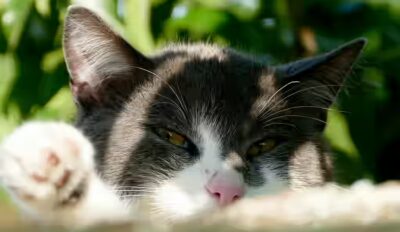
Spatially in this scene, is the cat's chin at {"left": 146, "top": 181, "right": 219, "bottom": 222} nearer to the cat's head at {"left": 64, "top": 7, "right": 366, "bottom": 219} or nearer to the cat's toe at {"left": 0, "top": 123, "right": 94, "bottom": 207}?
the cat's head at {"left": 64, "top": 7, "right": 366, "bottom": 219}

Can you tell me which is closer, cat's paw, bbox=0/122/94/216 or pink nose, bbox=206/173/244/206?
cat's paw, bbox=0/122/94/216

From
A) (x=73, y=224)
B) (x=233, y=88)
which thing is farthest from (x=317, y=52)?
(x=73, y=224)

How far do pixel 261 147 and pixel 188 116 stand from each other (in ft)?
0.53

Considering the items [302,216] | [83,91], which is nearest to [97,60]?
[83,91]

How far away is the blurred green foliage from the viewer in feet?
7.07

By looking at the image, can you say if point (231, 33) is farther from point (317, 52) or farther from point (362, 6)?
point (362, 6)

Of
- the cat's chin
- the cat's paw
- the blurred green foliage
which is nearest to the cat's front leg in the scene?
the cat's paw

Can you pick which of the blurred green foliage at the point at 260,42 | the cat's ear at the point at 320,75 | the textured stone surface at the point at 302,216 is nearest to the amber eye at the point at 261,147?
the cat's ear at the point at 320,75

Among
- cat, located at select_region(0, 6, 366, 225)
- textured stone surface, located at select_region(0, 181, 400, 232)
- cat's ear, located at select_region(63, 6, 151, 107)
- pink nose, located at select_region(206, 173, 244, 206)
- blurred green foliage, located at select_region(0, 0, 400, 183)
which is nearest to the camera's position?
textured stone surface, located at select_region(0, 181, 400, 232)

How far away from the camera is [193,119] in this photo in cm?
153

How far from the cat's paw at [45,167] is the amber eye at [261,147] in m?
0.61

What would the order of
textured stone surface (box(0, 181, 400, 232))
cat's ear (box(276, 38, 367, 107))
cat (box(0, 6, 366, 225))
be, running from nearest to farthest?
textured stone surface (box(0, 181, 400, 232)), cat (box(0, 6, 366, 225)), cat's ear (box(276, 38, 367, 107))

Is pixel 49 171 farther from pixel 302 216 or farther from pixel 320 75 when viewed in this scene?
pixel 320 75

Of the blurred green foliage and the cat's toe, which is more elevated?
the blurred green foliage
